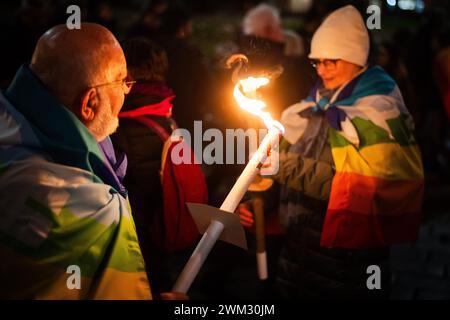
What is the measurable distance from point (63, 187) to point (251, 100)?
0.94 metres

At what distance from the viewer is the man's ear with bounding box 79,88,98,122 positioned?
6.60 feet

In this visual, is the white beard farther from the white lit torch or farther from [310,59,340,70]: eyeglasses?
[310,59,340,70]: eyeglasses

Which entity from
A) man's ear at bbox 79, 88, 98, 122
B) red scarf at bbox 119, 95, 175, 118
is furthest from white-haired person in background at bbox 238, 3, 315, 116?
man's ear at bbox 79, 88, 98, 122

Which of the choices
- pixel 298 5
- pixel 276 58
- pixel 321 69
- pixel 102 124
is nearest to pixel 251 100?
pixel 102 124

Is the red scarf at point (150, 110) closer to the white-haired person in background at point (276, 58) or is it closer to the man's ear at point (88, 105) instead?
the white-haired person in background at point (276, 58)

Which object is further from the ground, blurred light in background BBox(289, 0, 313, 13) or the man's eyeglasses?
blurred light in background BBox(289, 0, 313, 13)

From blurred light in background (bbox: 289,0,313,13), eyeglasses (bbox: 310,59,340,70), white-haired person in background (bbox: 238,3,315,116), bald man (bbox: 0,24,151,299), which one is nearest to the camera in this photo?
bald man (bbox: 0,24,151,299)

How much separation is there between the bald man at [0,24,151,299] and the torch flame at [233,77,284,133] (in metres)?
0.58

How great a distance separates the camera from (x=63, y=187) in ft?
5.91

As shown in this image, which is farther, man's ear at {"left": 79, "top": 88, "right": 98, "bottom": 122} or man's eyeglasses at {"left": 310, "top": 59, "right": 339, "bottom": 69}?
man's eyeglasses at {"left": 310, "top": 59, "right": 339, "bottom": 69}

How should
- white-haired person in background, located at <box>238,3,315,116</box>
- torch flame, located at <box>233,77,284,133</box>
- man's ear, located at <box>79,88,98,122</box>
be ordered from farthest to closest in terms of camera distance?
white-haired person in background, located at <box>238,3,315,116</box>
torch flame, located at <box>233,77,284,133</box>
man's ear, located at <box>79,88,98,122</box>
